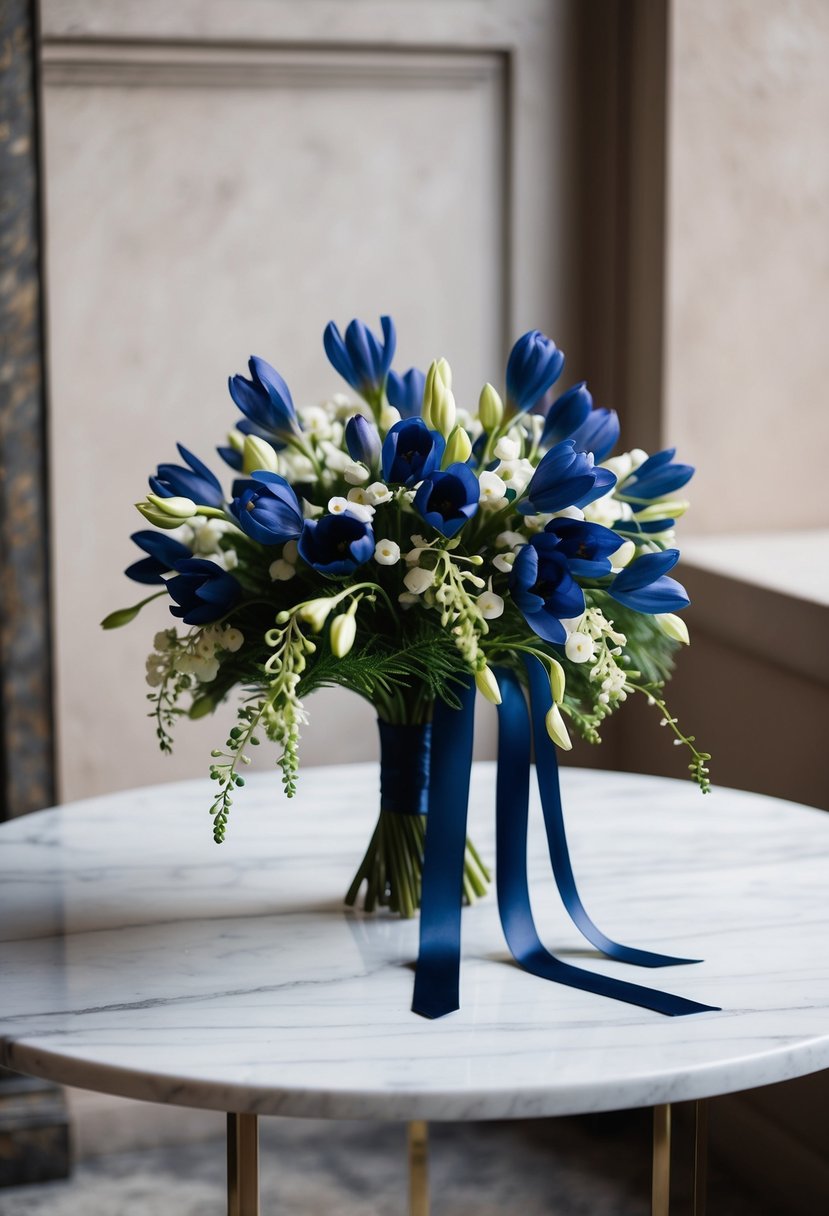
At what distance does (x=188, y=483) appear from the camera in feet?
3.88

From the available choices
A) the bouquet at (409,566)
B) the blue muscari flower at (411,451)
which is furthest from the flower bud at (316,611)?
the blue muscari flower at (411,451)

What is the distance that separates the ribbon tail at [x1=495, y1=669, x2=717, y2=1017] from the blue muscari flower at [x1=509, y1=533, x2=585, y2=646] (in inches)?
5.3

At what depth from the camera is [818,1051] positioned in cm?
97

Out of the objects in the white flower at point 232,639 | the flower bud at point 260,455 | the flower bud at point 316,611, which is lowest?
the white flower at point 232,639

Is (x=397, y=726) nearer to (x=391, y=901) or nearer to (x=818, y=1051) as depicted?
(x=391, y=901)

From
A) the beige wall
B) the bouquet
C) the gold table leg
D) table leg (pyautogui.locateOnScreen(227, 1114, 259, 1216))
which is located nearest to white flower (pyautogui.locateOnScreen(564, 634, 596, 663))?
the bouquet

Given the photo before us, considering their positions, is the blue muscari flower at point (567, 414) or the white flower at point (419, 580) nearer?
the white flower at point (419, 580)

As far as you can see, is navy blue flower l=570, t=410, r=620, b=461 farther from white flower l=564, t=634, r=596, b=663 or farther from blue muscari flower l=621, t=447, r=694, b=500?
white flower l=564, t=634, r=596, b=663

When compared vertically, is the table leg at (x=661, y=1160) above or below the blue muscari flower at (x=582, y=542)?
below

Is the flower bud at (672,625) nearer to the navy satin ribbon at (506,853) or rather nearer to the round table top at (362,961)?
the navy satin ribbon at (506,853)

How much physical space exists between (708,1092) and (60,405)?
1.43 meters

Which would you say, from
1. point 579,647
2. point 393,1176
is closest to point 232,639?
point 579,647

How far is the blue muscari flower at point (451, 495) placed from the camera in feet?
3.32

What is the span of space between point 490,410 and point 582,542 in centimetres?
16
